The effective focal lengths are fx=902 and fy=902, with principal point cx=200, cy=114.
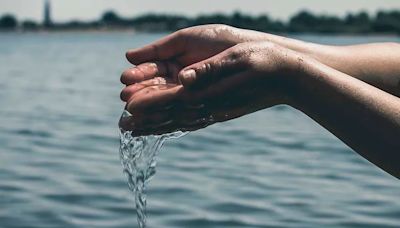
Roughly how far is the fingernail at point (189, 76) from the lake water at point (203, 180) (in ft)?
15.9

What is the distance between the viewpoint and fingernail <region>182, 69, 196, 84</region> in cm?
294

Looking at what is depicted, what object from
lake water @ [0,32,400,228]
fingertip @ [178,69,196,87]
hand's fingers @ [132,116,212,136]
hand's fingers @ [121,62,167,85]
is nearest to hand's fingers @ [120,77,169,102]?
hand's fingers @ [121,62,167,85]

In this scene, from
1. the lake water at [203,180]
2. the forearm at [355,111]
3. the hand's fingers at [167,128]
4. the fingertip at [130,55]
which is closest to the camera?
the forearm at [355,111]

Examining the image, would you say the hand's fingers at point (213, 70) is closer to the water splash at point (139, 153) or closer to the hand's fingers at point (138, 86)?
the hand's fingers at point (138, 86)

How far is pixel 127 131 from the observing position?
10.7 feet

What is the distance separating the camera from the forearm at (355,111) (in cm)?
293

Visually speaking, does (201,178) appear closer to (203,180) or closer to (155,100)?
(203,180)

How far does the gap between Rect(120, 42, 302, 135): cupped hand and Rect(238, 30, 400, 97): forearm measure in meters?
0.69

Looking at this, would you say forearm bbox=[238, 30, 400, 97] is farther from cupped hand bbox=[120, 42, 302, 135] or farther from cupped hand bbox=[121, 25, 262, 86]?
cupped hand bbox=[120, 42, 302, 135]

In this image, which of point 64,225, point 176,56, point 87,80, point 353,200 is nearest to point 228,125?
point 353,200

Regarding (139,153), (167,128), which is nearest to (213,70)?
(167,128)

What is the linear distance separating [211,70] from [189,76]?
8 centimetres

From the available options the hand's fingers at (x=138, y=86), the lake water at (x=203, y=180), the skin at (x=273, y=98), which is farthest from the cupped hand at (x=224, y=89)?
the lake water at (x=203, y=180)

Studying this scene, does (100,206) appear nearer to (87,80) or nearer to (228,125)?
(228,125)
